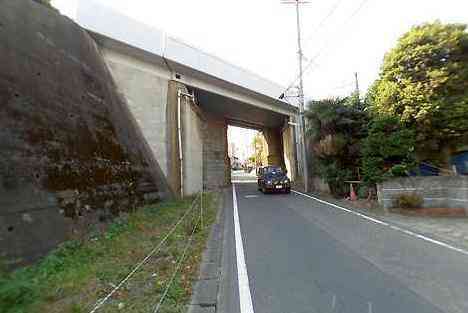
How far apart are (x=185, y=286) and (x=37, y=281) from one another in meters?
2.35

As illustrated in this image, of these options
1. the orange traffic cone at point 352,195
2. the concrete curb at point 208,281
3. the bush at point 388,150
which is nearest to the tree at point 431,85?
the bush at point 388,150

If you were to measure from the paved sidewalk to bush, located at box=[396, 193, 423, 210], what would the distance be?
0.65 m

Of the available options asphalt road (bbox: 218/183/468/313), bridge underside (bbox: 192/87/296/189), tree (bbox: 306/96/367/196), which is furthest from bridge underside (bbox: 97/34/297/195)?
asphalt road (bbox: 218/183/468/313)

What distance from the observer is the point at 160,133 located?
18.1m

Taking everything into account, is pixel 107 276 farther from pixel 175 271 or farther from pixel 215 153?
pixel 215 153

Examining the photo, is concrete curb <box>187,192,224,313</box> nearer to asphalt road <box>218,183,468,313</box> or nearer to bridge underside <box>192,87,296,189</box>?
asphalt road <box>218,183,468,313</box>

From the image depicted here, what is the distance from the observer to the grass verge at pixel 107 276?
4211 mm

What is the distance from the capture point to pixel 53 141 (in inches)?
320

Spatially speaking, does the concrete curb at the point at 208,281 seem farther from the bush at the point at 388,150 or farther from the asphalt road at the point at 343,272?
the bush at the point at 388,150

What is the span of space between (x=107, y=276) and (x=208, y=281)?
179cm

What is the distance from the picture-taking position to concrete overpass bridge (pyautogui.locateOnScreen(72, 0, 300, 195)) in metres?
16.2

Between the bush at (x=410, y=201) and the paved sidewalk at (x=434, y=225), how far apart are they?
65 centimetres

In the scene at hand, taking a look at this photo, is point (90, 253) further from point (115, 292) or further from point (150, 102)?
point (150, 102)

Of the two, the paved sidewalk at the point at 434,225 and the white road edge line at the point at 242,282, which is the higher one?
the paved sidewalk at the point at 434,225
